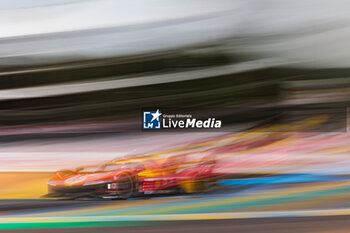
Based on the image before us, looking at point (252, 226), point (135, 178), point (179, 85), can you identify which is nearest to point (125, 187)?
point (135, 178)

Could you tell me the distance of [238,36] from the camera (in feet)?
6.38

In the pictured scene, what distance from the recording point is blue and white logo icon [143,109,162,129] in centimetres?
192

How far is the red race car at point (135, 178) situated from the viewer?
6.32ft

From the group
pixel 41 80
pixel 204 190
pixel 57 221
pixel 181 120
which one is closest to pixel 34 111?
pixel 41 80

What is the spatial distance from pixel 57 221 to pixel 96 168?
0.48 m

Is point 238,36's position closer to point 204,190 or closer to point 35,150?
point 204,190

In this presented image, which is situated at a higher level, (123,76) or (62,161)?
(123,76)

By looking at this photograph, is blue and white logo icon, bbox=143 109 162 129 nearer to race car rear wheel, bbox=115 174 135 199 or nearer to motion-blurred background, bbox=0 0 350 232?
motion-blurred background, bbox=0 0 350 232

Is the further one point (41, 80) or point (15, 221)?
point (15, 221)

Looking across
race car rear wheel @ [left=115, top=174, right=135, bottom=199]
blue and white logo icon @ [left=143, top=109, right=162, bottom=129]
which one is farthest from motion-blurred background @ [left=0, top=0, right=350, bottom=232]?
race car rear wheel @ [left=115, top=174, right=135, bottom=199]

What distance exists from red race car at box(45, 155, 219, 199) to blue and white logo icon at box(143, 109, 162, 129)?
0.71 feet

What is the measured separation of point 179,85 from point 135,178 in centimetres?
69

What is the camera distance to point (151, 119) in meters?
1.93

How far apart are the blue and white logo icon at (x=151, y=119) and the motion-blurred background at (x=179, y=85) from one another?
0.05 m
